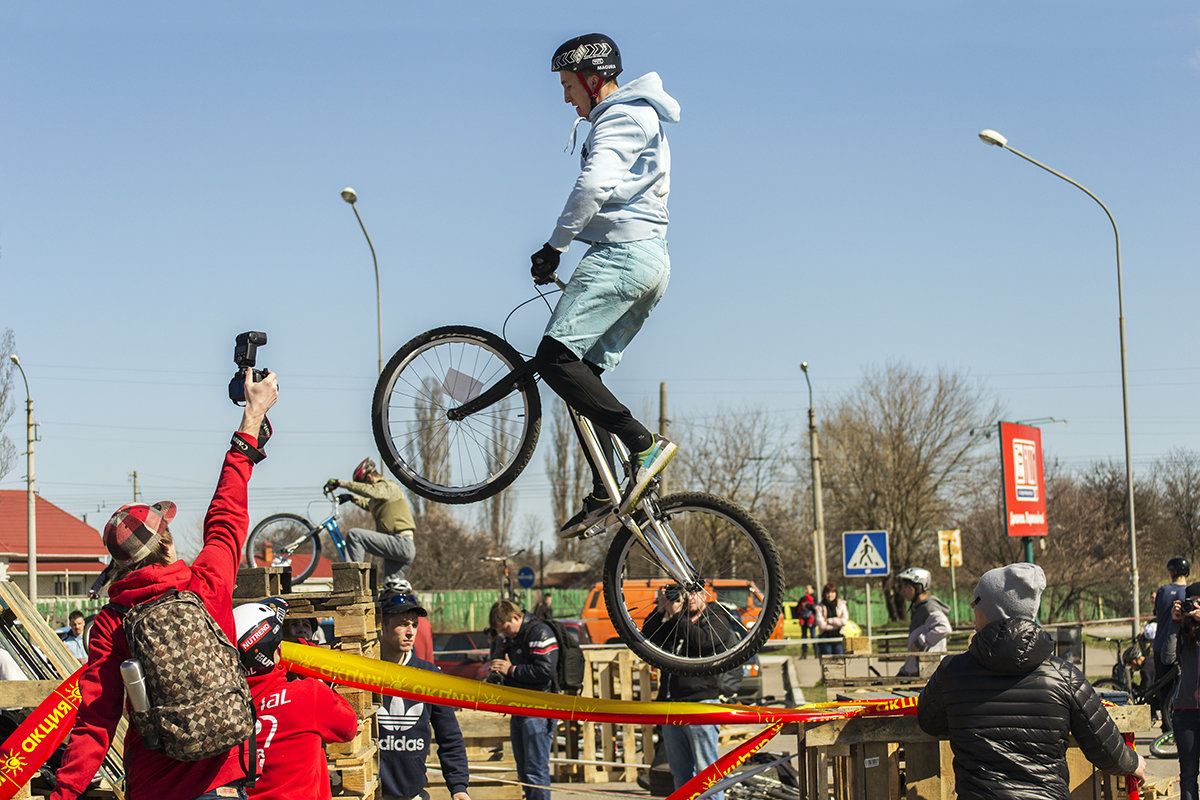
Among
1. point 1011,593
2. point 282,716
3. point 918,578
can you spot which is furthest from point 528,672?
point 1011,593

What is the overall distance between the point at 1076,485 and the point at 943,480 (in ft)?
34.4

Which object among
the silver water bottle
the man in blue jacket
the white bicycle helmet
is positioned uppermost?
the silver water bottle

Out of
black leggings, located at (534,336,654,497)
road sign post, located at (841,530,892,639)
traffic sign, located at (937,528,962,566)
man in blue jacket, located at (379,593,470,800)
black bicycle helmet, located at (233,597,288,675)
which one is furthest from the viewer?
traffic sign, located at (937,528,962,566)

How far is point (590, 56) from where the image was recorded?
476 cm

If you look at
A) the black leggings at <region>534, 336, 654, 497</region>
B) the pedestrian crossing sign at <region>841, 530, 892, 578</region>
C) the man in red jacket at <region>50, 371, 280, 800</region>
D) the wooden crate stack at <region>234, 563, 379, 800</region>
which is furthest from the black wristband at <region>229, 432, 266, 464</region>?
the pedestrian crossing sign at <region>841, 530, 892, 578</region>

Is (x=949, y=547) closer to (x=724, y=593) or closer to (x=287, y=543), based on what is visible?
(x=287, y=543)

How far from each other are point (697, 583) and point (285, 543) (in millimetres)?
9213

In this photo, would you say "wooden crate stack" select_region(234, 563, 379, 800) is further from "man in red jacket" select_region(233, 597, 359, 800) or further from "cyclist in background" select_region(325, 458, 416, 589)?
"cyclist in background" select_region(325, 458, 416, 589)

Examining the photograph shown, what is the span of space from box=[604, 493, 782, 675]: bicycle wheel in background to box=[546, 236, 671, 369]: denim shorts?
0.86 meters

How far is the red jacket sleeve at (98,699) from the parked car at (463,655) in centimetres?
964

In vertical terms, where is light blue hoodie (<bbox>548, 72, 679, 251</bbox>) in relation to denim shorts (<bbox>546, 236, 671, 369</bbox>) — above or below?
above

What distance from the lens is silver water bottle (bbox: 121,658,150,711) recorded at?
3.74 m

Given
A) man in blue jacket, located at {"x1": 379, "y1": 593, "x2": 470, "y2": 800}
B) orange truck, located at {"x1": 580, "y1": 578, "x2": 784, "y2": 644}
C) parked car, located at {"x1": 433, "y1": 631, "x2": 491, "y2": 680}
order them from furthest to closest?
parked car, located at {"x1": 433, "y1": 631, "x2": 491, "y2": 680}
man in blue jacket, located at {"x1": 379, "y1": 593, "x2": 470, "y2": 800}
orange truck, located at {"x1": 580, "y1": 578, "x2": 784, "y2": 644}

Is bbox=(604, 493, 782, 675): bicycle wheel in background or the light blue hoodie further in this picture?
bbox=(604, 493, 782, 675): bicycle wheel in background
